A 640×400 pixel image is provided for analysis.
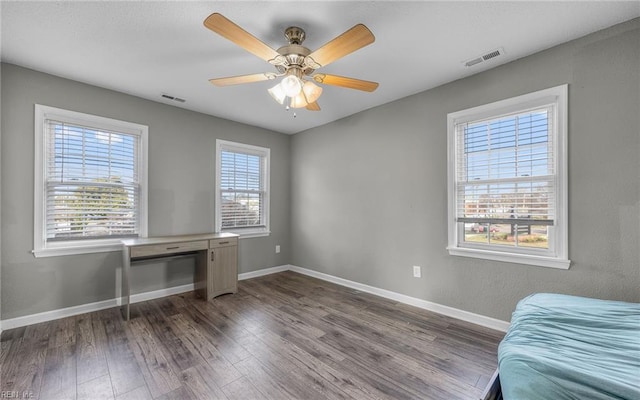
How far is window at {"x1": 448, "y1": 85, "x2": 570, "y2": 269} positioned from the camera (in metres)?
2.31

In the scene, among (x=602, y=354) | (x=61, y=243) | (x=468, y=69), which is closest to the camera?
(x=602, y=354)

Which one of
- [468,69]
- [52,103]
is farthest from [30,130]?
[468,69]

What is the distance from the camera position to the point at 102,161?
3.13m

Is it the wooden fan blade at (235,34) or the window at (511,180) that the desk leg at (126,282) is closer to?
the wooden fan blade at (235,34)

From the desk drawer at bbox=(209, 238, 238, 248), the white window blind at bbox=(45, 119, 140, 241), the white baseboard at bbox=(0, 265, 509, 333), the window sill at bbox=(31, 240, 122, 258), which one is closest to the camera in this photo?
the white baseboard at bbox=(0, 265, 509, 333)

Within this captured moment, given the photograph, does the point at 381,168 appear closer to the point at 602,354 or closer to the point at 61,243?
the point at 602,354

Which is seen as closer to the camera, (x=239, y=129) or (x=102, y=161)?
(x=102, y=161)

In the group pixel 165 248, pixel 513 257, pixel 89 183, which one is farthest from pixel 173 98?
pixel 513 257

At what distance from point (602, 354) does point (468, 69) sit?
2505 millimetres

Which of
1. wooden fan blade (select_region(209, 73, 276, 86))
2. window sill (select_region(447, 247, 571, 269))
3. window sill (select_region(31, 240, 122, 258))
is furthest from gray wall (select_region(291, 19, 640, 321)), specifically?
window sill (select_region(31, 240, 122, 258))

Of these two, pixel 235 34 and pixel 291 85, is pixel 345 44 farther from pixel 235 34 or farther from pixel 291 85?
pixel 235 34

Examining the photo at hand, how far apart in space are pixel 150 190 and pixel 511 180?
13.7 feet

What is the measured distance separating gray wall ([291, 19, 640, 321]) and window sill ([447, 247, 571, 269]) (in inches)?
2.4

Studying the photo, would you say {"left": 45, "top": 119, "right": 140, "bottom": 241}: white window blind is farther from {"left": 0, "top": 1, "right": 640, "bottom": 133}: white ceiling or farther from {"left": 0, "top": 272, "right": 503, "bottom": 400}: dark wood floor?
{"left": 0, "top": 272, "right": 503, "bottom": 400}: dark wood floor
